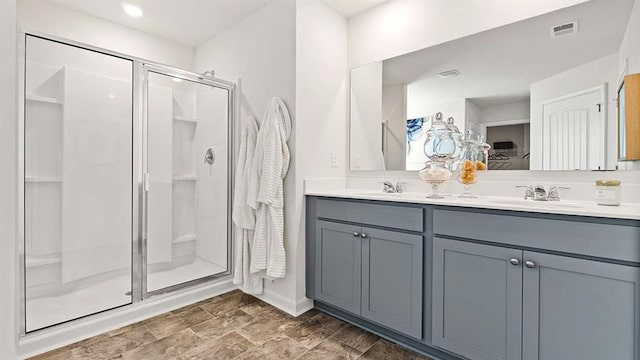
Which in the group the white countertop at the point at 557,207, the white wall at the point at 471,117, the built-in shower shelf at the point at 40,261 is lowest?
the built-in shower shelf at the point at 40,261

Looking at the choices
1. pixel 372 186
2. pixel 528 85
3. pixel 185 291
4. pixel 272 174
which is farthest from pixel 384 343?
pixel 528 85

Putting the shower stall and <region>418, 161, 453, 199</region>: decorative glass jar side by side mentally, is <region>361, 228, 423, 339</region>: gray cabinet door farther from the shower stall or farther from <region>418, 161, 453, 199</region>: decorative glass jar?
the shower stall

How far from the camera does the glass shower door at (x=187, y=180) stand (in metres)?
2.51

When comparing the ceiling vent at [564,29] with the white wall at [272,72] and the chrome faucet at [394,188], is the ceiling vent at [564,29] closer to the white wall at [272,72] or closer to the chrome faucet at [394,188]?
the chrome faucet at [394,188]

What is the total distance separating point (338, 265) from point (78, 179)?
2.22 metres

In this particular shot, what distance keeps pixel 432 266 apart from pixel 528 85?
1248mm

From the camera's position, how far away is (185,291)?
7.89ft

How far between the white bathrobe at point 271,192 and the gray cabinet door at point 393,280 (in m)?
0.67

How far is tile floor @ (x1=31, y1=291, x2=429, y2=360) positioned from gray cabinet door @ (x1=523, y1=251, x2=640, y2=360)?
691 mm

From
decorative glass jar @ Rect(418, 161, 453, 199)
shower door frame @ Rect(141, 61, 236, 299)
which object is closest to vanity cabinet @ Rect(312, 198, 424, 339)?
decorative glass jar @ Rect(418, 161, 453, 199)

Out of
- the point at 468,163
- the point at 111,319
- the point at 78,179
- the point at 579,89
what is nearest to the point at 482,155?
the point at 468,163

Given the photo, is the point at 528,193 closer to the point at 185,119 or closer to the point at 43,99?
the point at 185,119

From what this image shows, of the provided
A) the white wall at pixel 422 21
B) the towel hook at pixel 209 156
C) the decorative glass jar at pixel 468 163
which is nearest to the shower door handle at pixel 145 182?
the towel hook at pixel 209 156

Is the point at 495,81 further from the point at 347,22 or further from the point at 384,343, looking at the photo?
the point at 384,343
